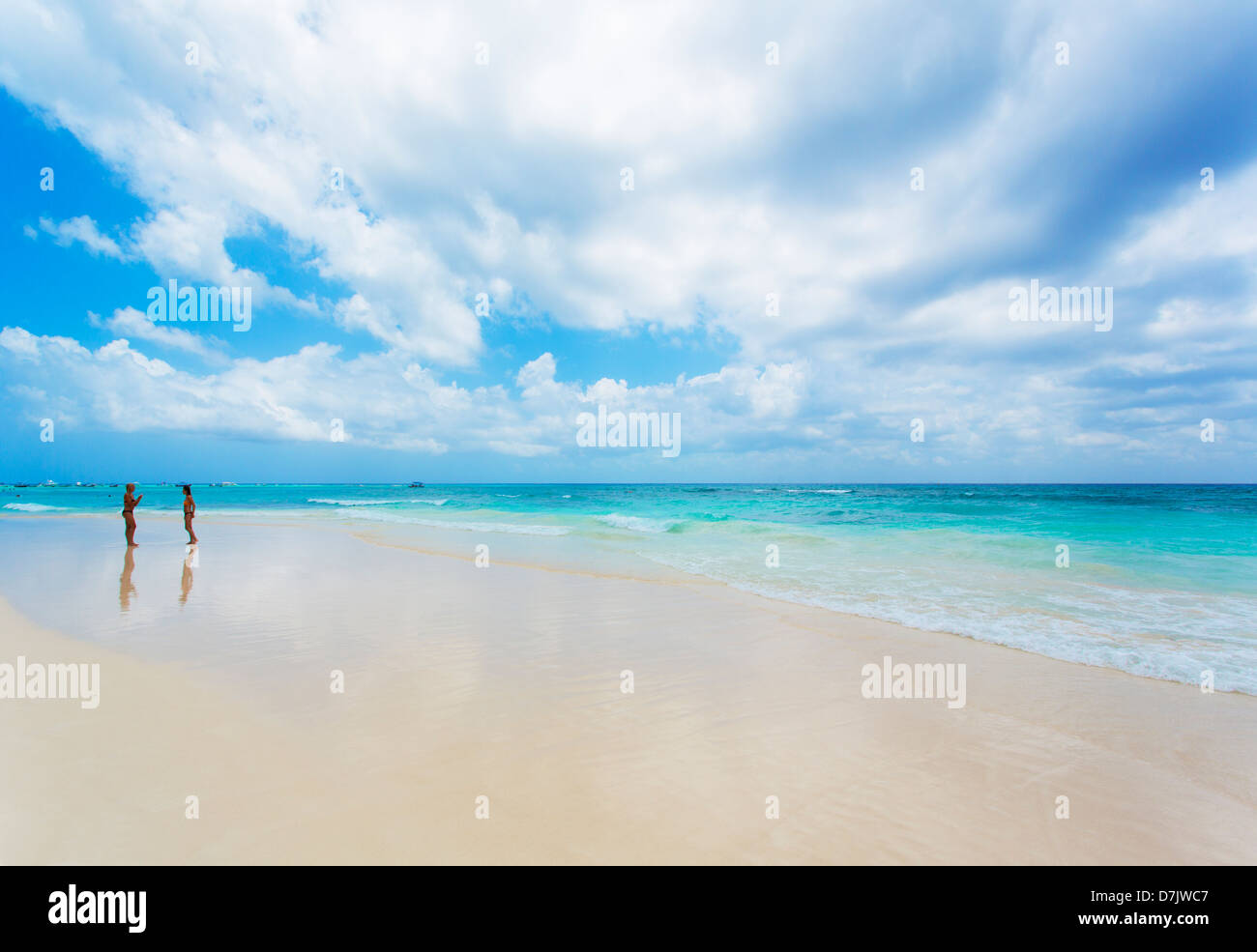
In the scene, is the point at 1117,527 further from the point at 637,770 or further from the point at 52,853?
the point at 52,853

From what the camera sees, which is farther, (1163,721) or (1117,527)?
A: (1117,527)

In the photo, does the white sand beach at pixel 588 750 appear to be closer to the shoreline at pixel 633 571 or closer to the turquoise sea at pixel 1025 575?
the shoreline at pixel 633 571

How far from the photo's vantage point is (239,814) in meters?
3.48

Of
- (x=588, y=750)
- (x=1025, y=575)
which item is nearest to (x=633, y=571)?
(x=588, y=750)

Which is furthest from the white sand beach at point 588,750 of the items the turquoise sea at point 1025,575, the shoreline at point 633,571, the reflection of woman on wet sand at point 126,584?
the turquoise sea at point 1025,575

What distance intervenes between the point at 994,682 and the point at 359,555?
1644 centimetres

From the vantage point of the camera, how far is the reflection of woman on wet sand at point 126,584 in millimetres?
9688

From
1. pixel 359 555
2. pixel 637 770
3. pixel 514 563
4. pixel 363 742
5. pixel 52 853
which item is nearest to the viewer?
pixel 52 853

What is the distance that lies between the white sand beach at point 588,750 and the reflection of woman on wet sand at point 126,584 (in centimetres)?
97

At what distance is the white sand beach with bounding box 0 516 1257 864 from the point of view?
3385 mm

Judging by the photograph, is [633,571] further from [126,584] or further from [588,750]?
[126,584]

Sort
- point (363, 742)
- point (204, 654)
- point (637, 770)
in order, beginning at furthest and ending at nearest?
1. point (204, 654)
2. point (363, 742)
3. point (637, 770)
